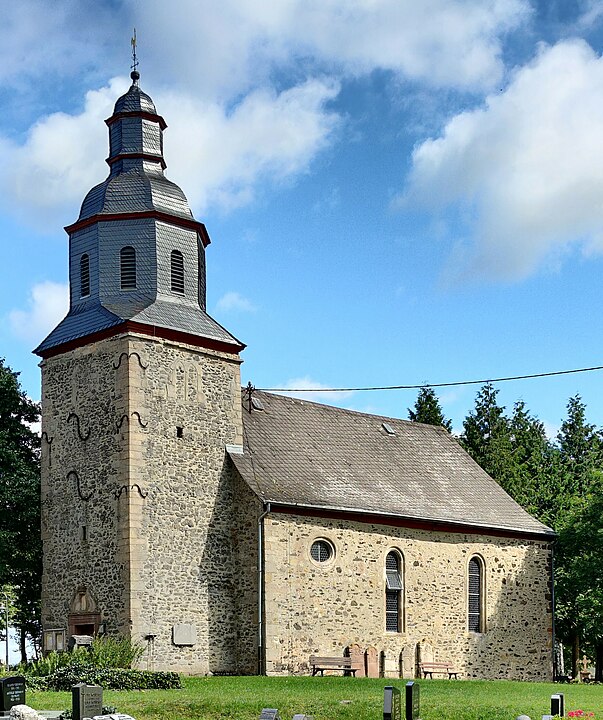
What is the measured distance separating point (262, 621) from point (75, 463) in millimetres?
6833

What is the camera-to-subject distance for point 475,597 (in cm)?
3772

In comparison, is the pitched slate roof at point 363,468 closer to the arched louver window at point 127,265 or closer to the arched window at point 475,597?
the arched window at point 475,597

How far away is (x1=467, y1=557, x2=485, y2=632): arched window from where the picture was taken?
37.5 meters

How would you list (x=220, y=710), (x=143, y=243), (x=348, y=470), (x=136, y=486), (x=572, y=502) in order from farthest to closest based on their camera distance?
(x=572, y=502), (x=348, y=470), (x=143, y=243), (x=136, y=486), (x=220, y=710)

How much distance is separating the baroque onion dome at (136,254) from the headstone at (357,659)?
9.34 m

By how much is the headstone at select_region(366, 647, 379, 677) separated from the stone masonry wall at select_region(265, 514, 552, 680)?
0.66ft

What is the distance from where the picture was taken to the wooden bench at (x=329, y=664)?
32.1m

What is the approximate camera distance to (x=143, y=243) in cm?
3300

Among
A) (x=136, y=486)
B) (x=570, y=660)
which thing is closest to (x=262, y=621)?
(x=136, y=486)

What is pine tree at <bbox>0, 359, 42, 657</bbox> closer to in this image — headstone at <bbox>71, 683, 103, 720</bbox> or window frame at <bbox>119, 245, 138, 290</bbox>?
window frame at <bbox>119, 245, 138, 290</bbox>

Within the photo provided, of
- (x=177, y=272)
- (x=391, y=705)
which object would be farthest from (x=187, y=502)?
(x=391, y=705)

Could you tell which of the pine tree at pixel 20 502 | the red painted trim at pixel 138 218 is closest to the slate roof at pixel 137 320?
the red painted trim at pixel 138 218

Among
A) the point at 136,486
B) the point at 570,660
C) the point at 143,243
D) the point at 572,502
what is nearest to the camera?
the point at 136,486

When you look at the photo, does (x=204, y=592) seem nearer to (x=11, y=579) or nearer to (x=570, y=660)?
(x=11, y=579)
